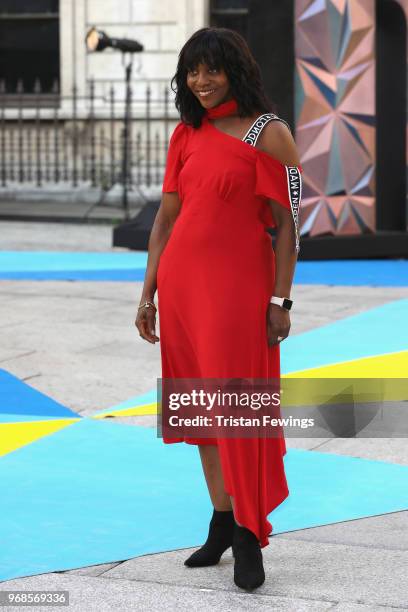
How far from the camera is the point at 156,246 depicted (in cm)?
412

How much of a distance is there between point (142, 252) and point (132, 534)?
9.58 meters

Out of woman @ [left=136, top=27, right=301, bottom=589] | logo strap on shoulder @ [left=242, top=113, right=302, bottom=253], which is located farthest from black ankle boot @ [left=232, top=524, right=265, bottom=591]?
logo strap on shoulder @ [left=242, top=113, right=302, bottom=253]

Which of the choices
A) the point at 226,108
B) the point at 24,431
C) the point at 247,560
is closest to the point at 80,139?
the point at 24,431

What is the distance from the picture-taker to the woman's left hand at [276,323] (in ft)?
12.7

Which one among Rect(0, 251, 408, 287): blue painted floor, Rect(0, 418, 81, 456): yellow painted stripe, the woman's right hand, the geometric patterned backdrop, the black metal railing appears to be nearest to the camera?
the woman's right hand

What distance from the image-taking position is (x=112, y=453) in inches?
220

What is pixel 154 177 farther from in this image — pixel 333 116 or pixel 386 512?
pixel 386 512

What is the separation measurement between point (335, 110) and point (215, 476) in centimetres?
942

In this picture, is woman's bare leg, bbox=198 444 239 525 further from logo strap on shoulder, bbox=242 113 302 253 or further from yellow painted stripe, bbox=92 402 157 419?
yellow painted stripe, bbox=92 402 157 419

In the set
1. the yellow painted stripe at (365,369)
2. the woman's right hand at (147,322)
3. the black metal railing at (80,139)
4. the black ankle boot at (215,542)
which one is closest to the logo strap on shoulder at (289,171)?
the woman's right hand at (147,322)

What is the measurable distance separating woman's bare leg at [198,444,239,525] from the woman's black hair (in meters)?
1.03

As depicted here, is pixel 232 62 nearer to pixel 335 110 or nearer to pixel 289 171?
pixel 289 171

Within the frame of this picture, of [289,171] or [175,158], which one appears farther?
[175,158]

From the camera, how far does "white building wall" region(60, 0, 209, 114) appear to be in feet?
69.8
